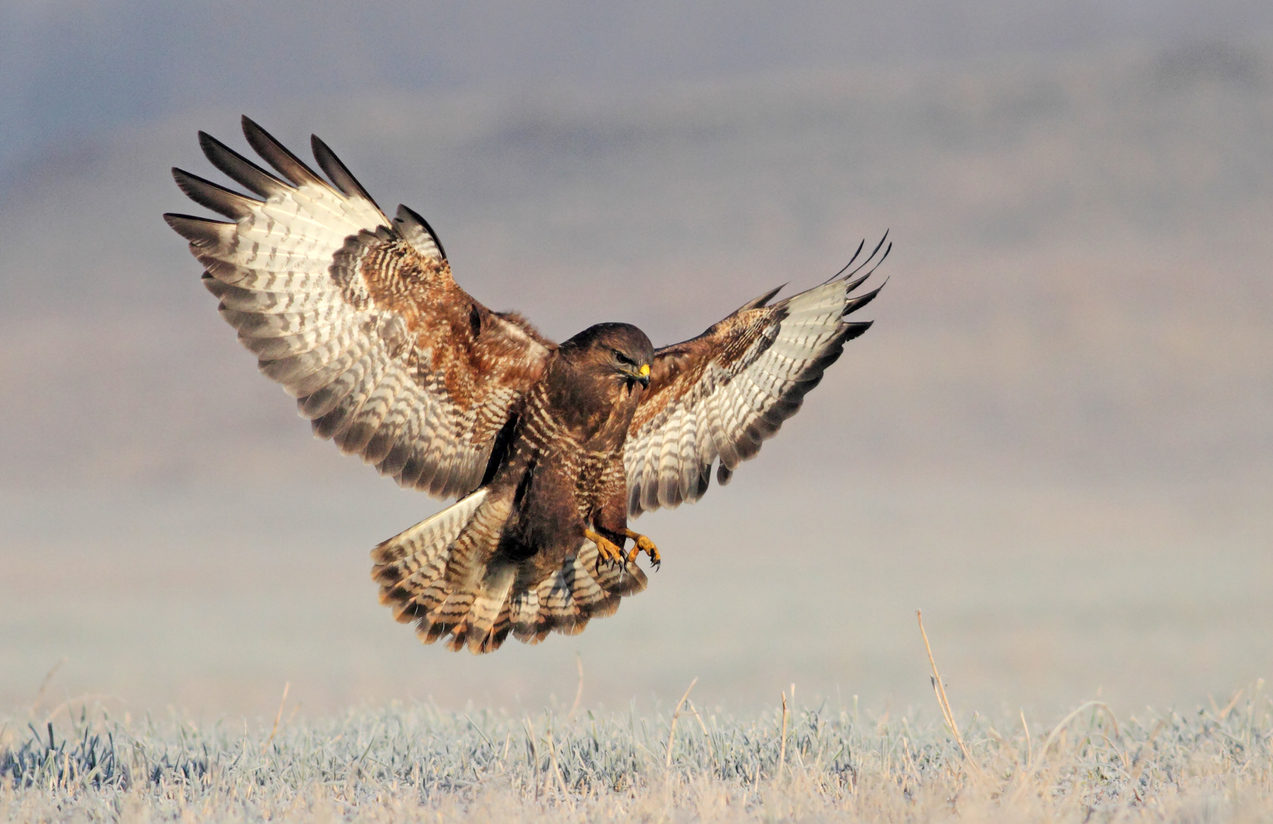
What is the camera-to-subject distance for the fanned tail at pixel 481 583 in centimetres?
695

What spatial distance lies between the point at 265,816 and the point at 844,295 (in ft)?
16.8

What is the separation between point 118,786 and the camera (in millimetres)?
5207

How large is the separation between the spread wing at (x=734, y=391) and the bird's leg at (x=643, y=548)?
0.85 metres

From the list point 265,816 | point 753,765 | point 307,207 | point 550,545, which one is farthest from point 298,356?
point 753,765

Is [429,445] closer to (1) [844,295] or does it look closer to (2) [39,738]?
(2) [39,738]

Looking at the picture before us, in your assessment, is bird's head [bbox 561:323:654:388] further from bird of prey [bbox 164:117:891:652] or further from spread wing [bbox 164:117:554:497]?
spread wing [bbox 164:117:554:497]

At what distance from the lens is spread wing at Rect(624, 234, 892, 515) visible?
7.75 meters

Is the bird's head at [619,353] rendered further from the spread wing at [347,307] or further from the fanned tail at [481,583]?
the fanned tail at [481,583]

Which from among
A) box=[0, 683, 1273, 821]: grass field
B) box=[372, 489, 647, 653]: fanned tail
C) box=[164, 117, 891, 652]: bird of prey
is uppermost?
box=[164, 117, 891, 652]: bird of prey

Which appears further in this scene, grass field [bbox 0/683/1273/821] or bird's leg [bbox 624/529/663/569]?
bird's leg [bbox 624/529/663/569]

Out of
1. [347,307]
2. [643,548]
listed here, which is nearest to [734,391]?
[643,548]

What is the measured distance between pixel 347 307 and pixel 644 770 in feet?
10.1

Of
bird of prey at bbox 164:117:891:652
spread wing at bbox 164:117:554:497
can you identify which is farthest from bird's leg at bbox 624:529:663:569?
spread wing at bbox 164:117:554:497

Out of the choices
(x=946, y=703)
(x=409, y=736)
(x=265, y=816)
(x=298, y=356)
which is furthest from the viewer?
(x=298, y=356)
